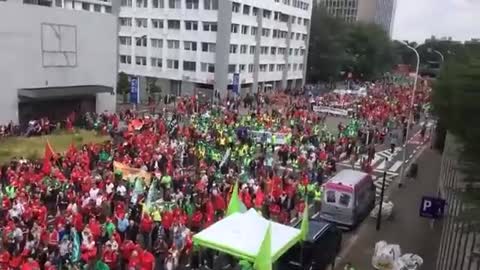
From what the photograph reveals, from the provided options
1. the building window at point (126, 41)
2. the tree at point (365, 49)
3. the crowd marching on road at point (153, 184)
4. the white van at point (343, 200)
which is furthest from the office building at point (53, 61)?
the tree at point (365, 49)

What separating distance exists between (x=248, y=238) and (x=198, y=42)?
49.4 meters

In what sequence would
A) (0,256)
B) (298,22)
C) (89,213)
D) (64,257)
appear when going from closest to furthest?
(0,256) < (64,257) < (89,213) < (298,22)

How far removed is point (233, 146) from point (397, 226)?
10130 millimetres

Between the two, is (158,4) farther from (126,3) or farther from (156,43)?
(126,3)

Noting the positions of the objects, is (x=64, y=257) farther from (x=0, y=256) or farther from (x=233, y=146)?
(x=233, y=146)

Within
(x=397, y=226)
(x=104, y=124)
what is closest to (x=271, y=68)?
(x=104, y=124)

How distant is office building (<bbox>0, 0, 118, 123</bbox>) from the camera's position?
106 feet

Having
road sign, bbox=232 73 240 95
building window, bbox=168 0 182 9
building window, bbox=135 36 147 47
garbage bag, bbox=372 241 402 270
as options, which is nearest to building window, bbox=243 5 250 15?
building window, bbox=168 0 182 9

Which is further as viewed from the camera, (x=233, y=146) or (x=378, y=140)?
(x=378, y=140)

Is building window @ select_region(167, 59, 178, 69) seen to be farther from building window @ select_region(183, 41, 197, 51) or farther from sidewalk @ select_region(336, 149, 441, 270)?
sidewalk @ select_region(336, 149, 441, 270)

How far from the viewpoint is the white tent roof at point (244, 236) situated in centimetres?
1283

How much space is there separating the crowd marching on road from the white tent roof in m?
1.19

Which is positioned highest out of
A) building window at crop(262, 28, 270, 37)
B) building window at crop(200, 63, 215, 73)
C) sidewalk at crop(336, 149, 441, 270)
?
building window at crop(262, 28, 270, 37)

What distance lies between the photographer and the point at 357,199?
19.7 m
